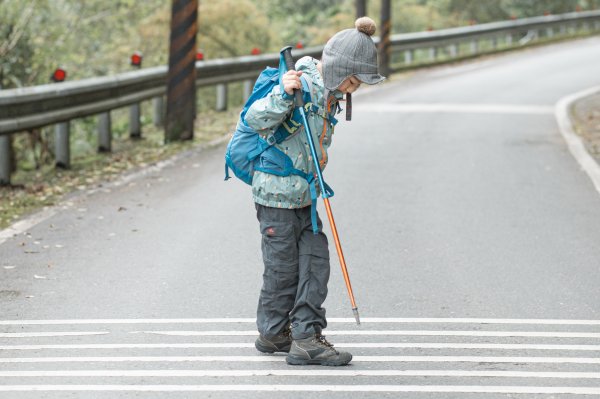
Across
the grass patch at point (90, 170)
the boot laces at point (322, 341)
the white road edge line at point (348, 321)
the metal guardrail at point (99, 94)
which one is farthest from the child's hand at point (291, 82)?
the metal guardrail at point (99, 94)

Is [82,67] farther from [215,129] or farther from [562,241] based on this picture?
[562,241]

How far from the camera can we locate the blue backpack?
5.67 metres

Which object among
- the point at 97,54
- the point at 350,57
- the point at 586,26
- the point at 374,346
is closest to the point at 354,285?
the point at 374,346

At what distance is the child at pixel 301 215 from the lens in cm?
557

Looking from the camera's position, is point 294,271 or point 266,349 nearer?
point 294,271

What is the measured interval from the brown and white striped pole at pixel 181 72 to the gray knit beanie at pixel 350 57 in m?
9.63

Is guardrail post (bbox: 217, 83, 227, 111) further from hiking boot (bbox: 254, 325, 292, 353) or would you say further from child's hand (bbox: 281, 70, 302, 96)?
child's hand (bbox: 281, 70, 302, 96)

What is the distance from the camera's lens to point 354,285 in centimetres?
752

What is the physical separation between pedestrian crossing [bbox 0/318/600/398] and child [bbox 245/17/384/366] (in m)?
0.14

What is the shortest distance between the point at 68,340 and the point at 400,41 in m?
23.4

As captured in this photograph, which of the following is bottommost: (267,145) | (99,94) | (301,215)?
(99,94)

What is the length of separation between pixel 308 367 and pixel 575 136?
10384mm

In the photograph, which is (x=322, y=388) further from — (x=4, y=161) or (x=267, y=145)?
(x=4, y=161)

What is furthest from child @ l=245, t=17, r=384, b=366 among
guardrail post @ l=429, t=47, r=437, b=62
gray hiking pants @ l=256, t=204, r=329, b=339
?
guardrail post @ l=429, t=47, r=437, b=62
